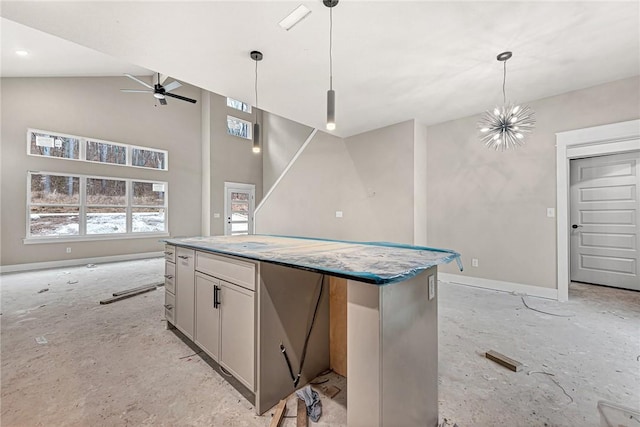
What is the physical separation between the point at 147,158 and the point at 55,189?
6.15ft

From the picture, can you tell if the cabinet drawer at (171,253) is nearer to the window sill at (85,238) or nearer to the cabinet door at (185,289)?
the cabinet door at (185,289)

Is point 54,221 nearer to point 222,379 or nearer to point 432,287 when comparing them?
point 222,379

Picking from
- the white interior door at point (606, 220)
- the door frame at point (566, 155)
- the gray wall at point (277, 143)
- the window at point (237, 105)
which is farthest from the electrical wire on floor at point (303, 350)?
the window at point (237, 105)

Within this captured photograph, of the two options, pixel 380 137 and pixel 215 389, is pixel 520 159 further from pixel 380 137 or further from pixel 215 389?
pixel 215 389

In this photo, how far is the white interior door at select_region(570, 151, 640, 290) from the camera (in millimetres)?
3650

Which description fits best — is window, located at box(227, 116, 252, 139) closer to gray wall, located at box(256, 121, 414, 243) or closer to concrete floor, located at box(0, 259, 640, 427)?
gray wall, located at box(256, 121, 414, 243)

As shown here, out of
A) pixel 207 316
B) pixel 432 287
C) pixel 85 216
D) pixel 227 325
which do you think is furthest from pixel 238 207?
pixel 432 287

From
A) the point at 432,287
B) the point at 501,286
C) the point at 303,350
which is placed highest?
the point at 432,287

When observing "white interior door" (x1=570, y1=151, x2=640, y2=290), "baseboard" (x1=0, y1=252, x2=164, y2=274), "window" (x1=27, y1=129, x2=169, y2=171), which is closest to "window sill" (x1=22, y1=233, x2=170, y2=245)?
"baseboard" (x1=0, y1=252, x2=164, y2=274)

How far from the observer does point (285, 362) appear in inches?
62.6

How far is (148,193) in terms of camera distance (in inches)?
259

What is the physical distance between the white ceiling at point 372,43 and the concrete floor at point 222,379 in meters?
2.67

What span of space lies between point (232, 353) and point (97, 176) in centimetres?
635

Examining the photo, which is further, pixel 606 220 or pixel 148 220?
pixel 148 220
